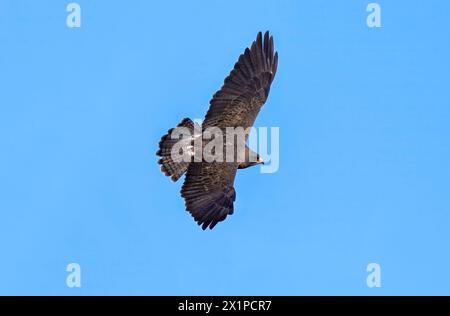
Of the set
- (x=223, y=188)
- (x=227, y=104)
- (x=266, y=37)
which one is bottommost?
(x=223, y=188)

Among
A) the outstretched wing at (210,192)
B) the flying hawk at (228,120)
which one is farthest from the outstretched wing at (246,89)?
the outstretched wing at (210,192)

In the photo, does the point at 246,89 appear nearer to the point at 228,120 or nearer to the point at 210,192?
the point at 228,120

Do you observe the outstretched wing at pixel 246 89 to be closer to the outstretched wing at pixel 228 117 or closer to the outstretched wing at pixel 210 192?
the outstretched wing at pixel 228 117

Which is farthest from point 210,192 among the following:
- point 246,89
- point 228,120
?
point 246,89

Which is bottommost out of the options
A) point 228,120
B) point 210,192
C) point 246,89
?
point 210,192

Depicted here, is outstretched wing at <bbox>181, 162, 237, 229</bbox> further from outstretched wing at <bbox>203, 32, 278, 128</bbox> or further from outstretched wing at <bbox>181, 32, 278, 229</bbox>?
outstretched wing at <bbox>203, 32, 278, 128</bbox>

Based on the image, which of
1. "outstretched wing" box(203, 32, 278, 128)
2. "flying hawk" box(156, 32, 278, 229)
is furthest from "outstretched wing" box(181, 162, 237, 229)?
"outstretched wing" box(203, 32, 278, 128)
